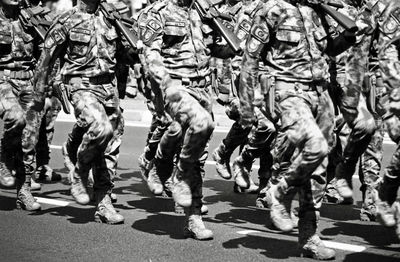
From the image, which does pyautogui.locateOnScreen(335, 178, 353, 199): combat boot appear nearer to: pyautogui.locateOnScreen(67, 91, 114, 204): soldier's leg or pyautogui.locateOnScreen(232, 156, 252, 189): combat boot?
pyautogui.locateOnScreen(232, 156, 252, 189): combat boot

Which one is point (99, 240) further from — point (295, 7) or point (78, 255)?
point (295, 7)

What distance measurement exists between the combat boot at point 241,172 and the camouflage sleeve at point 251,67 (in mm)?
2705

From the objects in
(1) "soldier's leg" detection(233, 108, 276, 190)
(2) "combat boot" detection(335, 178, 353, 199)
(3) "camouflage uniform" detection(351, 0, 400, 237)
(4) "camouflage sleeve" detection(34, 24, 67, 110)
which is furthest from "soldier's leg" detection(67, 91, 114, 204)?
(3) "camouflage uniform" detection(351, 0, 400, 237)

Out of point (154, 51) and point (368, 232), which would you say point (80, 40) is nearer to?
point (154, 51)

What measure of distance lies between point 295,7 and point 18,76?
359cm

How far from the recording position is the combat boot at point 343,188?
979cm

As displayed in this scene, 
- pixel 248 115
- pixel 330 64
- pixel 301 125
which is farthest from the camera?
pixel 330 64

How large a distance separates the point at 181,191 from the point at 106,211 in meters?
1.19

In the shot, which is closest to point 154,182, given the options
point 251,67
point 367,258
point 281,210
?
point 251,67

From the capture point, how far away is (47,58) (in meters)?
9.10

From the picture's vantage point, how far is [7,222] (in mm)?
9023

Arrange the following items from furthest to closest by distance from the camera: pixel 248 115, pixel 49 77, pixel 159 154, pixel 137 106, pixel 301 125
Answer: pixel 137 106
pixel 159 154
pixel 49 77
pixel 248 115
pixel 301 125

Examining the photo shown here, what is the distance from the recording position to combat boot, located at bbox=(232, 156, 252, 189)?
418 inches

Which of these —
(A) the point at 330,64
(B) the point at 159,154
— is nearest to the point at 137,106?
(B) the point at 159,154
